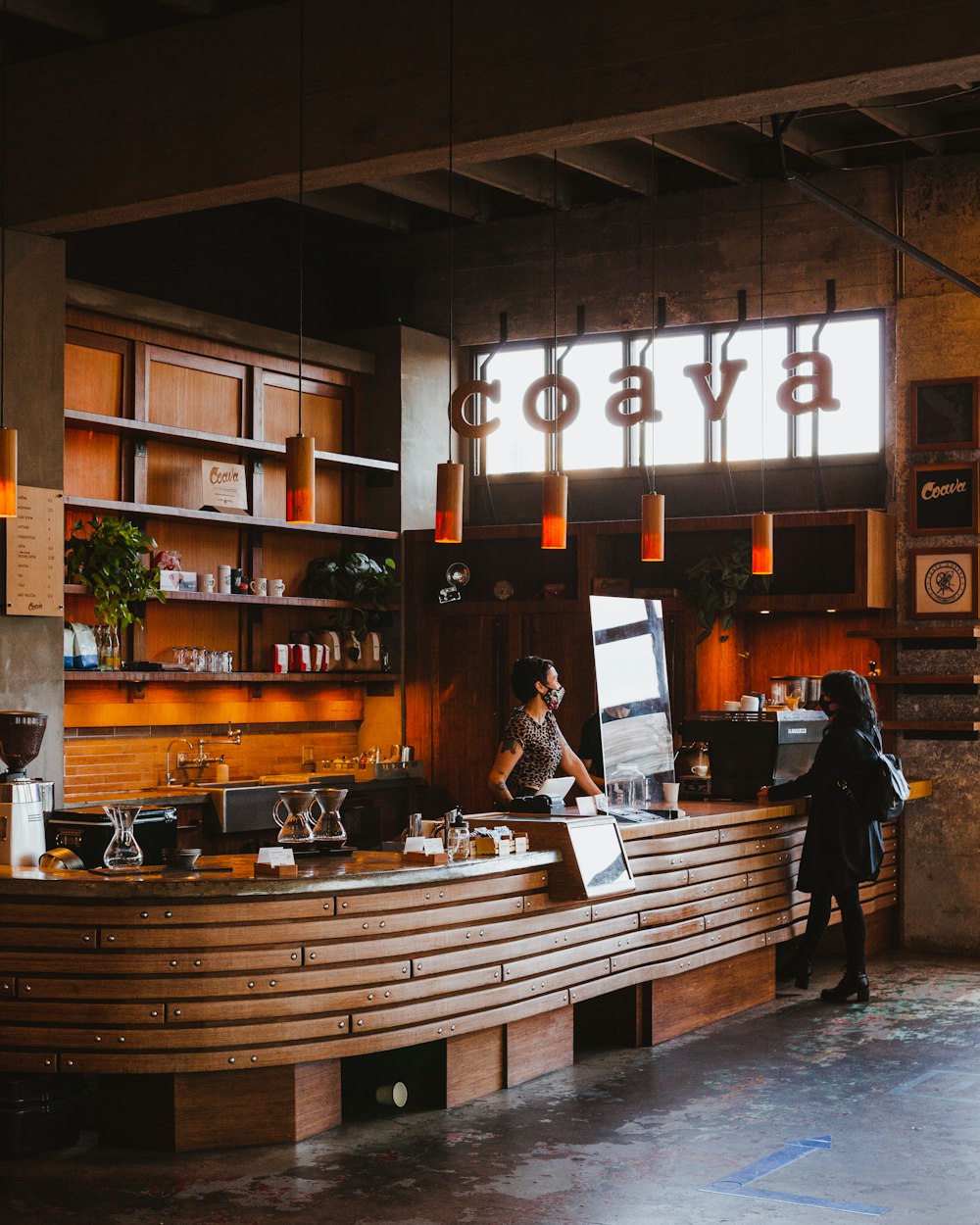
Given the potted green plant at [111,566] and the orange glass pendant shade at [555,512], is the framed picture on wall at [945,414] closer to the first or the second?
the orange glass pendant shade at [555,512]

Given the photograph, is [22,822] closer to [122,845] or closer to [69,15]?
[122,845]

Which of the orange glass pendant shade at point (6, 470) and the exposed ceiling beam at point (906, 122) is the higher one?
the exposed ceiling beam at point (906, 122)

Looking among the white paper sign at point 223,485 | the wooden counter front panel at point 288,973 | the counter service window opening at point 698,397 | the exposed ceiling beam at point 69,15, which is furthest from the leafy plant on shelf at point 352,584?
the wooden counter front panel at point 288,973

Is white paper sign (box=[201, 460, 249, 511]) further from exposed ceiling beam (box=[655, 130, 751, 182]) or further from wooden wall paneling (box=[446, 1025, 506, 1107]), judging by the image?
wooden wall paneling (box=[446, 1025, 506, 1107])

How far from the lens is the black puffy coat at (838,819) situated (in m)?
7.93

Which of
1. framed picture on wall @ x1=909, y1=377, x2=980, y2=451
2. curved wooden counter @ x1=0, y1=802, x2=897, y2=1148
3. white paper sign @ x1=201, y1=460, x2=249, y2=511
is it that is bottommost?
curved wooden counter @ x1=0, y1=802, x2=897, y2=1148

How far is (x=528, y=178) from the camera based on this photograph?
10586mm

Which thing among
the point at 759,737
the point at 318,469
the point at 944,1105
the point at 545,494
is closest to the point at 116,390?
the point at 318,469

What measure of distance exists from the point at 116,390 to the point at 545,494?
11.7ft

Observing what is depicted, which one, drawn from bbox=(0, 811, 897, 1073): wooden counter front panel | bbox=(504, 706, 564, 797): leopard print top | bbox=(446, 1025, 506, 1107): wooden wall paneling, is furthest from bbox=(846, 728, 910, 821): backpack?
bbox=(446, 1025, 506, 1107): wooden wall paneling

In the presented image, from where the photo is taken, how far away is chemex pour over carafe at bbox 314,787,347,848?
18.9ft

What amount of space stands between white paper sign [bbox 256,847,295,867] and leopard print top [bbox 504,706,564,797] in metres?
2.11

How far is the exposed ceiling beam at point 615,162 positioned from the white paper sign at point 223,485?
286cm

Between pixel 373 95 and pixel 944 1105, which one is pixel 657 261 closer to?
pixel 373 95
